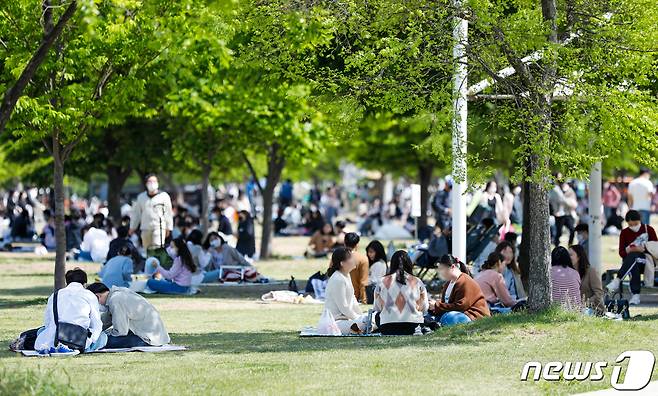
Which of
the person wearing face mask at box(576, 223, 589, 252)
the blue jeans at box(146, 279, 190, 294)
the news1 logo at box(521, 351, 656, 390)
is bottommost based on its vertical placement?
the news1 logo at box(521, 351, 656, 390)

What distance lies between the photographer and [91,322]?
1444 cm

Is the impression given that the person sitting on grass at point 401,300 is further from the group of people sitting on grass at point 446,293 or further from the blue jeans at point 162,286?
the blue jeans at point 162,286

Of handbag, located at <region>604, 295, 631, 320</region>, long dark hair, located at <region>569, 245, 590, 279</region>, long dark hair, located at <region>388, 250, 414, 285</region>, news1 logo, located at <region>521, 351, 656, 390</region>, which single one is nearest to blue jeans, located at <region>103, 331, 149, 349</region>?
long dark hair, located at <region>388, 250, 414, 285</region>

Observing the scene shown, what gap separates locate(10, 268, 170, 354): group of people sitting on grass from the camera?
14172mm

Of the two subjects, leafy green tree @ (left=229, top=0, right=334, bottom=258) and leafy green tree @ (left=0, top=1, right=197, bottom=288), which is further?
leafy green tree @ (left=0, top=1, right=197, bottom=288)

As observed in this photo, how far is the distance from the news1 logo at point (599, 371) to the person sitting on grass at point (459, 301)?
130 inches

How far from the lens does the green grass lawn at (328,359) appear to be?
1146 centimetres

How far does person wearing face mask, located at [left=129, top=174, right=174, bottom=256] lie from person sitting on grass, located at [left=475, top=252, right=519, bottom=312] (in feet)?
30.3

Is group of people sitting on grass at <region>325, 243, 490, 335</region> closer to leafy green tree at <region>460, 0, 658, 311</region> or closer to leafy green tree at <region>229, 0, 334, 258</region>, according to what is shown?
leafy green tree at <region>460, 0, 658, 311</region>

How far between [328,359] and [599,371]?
8.97ft

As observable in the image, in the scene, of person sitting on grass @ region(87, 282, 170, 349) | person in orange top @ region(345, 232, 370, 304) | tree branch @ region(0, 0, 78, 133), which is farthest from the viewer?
person in orange top @ region(345, 232, 370, 304)

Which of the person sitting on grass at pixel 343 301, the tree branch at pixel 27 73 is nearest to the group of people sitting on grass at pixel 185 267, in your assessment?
the person sitting on grass at pixel 343 301

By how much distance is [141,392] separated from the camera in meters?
10.9

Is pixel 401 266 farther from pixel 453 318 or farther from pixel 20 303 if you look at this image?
pixel 20 303
